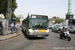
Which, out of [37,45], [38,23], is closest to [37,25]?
[38,23]

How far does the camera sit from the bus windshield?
9312 mm

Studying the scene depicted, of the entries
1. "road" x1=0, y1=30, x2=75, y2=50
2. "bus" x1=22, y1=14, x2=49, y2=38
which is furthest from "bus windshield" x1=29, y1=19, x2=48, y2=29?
"road" x1=0, y1=30, x2=75, y2=50

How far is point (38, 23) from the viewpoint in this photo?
30.9ft

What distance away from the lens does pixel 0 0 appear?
21.8 metres

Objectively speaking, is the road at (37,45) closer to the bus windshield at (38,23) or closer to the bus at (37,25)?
the bus at (37,25)

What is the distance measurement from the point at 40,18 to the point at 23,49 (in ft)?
15.0

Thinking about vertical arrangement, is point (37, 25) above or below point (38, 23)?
below

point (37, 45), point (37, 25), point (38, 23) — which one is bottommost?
point (37, 45)

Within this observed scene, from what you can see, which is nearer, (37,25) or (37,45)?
(37,45)

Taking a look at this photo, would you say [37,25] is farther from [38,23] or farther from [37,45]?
[37,45]

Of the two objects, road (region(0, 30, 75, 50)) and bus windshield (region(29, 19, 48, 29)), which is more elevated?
bus windshield (region(29, 19, 48, 29))

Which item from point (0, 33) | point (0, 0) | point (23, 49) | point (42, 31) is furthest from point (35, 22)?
point (0, 0)

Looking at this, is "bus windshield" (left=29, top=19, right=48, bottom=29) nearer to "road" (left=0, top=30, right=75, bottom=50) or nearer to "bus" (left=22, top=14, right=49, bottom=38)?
"bus" (left=22, top=14, right=49, bottom=38)

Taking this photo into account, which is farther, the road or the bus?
the bus
